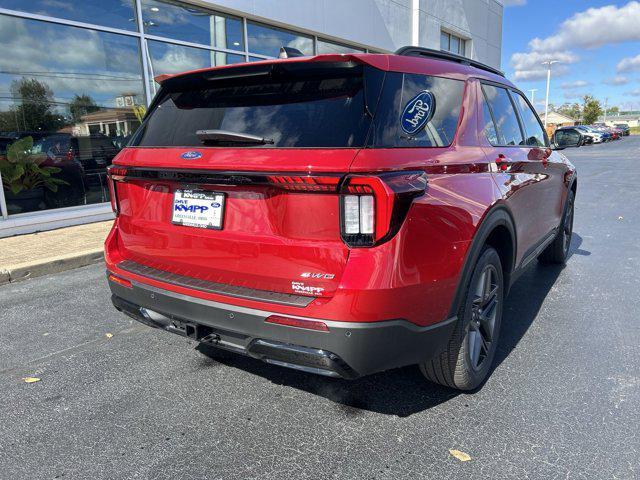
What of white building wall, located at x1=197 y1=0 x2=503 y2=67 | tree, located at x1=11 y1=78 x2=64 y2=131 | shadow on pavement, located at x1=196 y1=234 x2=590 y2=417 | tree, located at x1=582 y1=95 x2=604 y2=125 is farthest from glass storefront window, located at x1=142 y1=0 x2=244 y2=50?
tree, located at x1=582 y1=95 x2=604 y2=125

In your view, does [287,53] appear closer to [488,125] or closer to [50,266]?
[488,125]

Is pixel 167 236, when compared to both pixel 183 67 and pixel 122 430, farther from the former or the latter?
pixel 183 67

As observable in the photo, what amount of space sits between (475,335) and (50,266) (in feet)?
15.7

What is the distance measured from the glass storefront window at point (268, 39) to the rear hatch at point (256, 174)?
28.1 feet

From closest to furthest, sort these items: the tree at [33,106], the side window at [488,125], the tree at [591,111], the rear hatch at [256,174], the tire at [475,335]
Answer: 1. the rear hatch at [256,174]
2. the tire at [475,335]
3. the side window at [488,125]
4. the tree at [33,106]
5. the tree at [591,111]

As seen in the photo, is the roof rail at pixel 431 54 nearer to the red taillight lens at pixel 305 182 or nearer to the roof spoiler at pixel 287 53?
the roof spoiler at pixel 287 53

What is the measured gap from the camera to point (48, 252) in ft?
19.4

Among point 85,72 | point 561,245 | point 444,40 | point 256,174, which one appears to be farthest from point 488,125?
point 444,40

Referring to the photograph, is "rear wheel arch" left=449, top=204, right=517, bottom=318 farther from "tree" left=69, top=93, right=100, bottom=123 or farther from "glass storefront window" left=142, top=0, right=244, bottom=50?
"glass storefront window" left=142, top=0, right=244, bottom=50

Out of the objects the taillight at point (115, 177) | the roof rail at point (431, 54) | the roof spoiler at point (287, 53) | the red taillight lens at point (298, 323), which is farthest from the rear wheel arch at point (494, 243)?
the taillight at point (115, 177)

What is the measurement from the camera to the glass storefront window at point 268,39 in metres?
10.5

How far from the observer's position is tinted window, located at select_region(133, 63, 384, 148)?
2.14 metres

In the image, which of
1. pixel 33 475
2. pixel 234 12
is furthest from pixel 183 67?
pixel 33 475

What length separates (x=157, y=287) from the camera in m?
2.53
